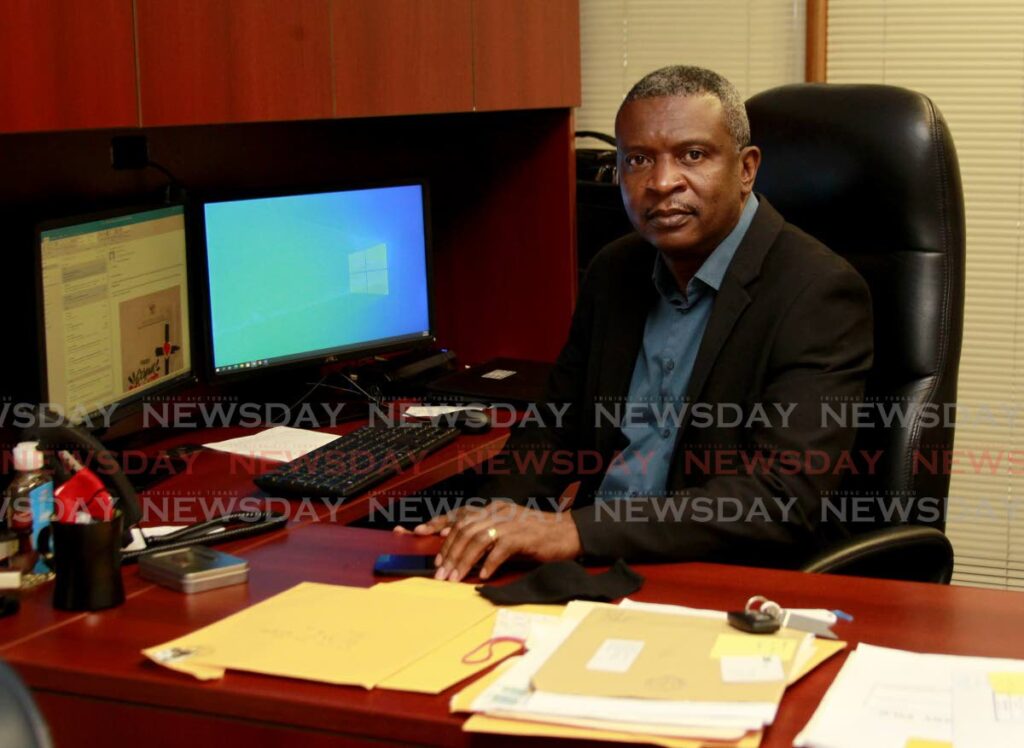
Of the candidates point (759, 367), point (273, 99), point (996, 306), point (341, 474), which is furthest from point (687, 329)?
point (996, 306)

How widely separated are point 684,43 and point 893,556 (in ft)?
6.94

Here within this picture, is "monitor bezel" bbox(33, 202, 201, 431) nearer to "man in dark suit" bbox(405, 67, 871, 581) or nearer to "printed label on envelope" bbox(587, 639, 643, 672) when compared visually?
"man in dark suit" bbox(405, 67, 871, 581)

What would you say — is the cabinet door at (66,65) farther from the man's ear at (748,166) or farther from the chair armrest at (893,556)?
the chair armrest at (893,556)

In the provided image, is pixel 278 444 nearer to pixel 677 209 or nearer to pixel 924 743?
pixel 677 209

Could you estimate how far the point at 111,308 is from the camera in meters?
2.27

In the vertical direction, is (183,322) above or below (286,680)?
above

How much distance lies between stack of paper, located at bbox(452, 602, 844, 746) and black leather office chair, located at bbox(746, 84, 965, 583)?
72 centimetres

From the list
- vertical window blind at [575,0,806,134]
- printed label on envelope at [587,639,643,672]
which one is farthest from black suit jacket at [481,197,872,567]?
vertical window blind at [575,0,806,134]

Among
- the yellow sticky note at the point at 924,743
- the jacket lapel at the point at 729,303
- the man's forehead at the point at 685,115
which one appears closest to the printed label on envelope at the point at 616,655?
the yellow sticky note at the point at 924,743

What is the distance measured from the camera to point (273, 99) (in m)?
2.36

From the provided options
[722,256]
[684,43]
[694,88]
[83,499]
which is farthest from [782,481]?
[684,43]

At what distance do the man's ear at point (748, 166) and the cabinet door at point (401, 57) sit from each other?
2.63 feet

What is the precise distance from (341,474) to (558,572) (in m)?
0.63

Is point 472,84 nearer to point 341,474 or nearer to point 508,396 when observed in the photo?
point 508,396
